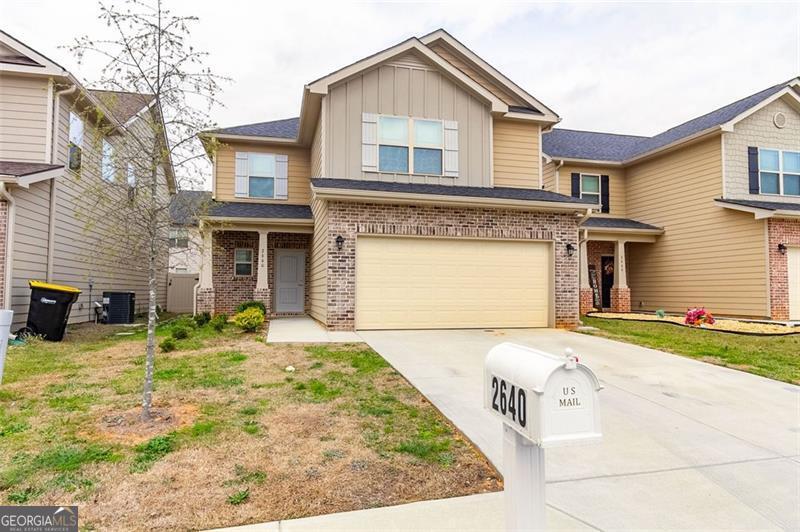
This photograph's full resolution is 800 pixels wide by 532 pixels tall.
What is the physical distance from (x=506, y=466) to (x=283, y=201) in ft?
46.0

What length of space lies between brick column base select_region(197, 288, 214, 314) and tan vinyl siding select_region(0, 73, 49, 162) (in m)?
4.89

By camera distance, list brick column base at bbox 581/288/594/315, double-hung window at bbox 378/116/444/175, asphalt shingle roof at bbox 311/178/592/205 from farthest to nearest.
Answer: brick column base at bbox 581/288/594/315 < double-hung window at bbox 378/116/444/175 < asphalt shingle roof at bbox 311/178/592/205

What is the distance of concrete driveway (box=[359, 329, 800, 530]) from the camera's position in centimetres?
291

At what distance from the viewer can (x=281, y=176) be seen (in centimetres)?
1505

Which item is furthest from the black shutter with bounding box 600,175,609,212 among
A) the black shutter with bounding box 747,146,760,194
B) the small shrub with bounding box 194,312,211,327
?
the small shrub with bounding box 194,312,211,327

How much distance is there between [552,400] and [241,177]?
47.8 ft

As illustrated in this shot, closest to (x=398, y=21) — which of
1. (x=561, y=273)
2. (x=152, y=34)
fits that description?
(x=561, y=273)

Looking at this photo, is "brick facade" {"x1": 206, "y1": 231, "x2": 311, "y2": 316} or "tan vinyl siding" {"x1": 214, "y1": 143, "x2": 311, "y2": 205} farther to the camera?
"tan vinyl siding" {"x1": 214, "y1": 143, "x2": 311, "y2": 205}

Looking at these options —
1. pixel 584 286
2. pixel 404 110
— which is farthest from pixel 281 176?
pixel 584 286

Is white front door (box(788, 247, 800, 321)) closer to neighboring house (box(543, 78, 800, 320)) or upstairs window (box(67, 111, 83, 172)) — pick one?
neighboring house (box(543, 78, 800, 320))

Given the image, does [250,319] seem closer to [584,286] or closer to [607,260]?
[584,286]

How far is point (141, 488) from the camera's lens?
10.1ft

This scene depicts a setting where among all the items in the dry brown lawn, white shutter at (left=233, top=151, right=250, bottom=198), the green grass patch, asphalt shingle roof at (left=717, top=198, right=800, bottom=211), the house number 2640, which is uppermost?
white shutter at (left=233, top=151, right=250, bottom=198)

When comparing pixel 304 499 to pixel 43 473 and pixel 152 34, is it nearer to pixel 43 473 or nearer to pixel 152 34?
pixel 43 473
